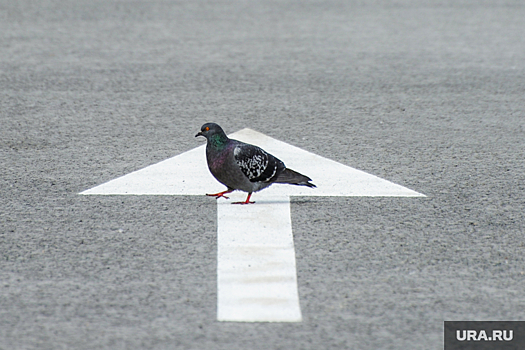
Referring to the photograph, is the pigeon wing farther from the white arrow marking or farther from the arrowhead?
the arrowhead

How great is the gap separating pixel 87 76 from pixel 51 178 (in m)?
2.94

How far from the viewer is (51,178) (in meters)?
5.54

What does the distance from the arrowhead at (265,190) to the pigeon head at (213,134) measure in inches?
18.5

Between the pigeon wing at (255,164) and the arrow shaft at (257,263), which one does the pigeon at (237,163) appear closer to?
the pigeon wing at (255,164)

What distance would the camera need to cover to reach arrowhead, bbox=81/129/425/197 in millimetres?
5309

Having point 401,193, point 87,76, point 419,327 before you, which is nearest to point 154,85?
point 87,76

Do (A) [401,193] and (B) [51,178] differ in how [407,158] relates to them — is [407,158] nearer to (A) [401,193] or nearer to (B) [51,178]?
(A) [401,193]

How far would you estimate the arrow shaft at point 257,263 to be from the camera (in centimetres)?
373

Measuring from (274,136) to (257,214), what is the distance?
1.62 m

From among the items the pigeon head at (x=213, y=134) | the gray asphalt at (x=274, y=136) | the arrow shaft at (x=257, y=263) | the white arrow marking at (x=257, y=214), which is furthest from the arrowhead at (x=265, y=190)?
the pigeon head at (x=213, y=134)

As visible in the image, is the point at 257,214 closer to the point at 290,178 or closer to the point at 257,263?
the point at 290,178

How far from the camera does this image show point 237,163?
490 cm

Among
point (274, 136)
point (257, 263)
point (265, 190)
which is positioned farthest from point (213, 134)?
point (274, 136)

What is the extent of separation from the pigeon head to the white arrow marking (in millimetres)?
409
